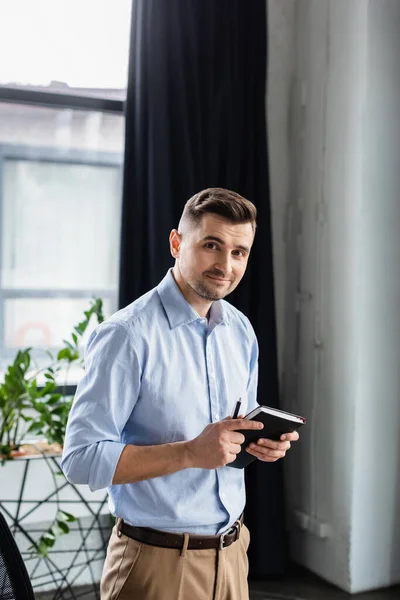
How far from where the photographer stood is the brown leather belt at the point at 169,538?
5.39 ft

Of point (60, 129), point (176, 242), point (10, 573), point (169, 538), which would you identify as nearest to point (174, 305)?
point (176, 242)

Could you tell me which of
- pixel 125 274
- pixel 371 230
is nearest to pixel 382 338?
pixel 371 230

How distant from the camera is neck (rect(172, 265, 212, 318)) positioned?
1.74 metres

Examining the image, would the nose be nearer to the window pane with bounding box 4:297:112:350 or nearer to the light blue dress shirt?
the light blue dress shirt

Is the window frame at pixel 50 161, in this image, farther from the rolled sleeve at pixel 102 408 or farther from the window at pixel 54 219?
the rolled sleeve at pixel 102 408

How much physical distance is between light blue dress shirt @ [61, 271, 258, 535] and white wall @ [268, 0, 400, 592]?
150 centimetres

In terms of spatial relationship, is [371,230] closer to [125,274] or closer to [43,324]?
[125,274]

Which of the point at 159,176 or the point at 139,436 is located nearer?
the point at 139,436

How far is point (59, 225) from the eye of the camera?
10.6 ft

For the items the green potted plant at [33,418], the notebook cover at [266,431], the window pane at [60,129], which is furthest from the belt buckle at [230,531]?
the window pane at [60,129]

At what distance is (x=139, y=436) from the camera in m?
1.63

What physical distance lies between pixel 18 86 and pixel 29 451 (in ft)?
4.64

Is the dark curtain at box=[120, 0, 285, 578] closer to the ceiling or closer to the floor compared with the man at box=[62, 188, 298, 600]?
closer to the ceiling

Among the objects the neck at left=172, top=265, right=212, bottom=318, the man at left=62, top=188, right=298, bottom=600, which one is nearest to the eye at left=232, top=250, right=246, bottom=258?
the man at left=62, top=188, right=298, bottom=600
